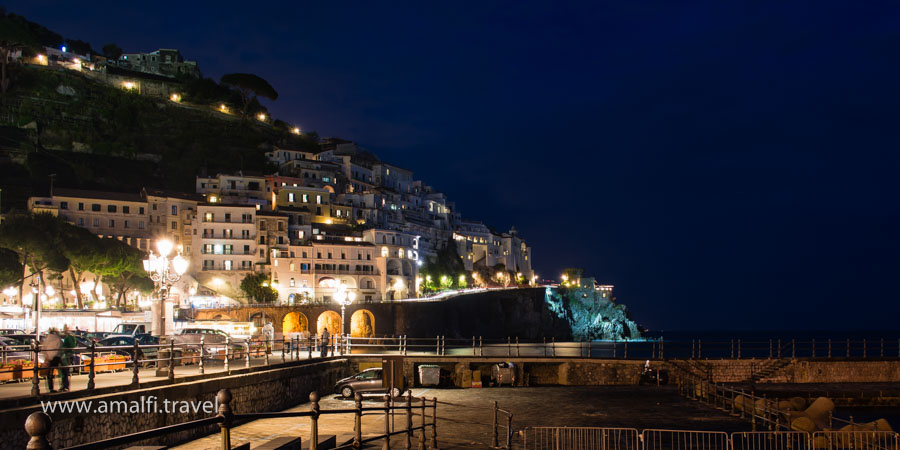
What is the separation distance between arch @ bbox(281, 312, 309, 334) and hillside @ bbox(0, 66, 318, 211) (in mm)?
34888

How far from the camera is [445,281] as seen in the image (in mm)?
111750

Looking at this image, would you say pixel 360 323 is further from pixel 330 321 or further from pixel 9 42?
pixel 9 42

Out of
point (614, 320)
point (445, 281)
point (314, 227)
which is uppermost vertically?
point (314, 227)

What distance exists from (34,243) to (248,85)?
3259 inches

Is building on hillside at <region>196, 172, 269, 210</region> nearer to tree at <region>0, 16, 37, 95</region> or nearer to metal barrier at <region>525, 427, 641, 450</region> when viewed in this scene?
tree at <region>0, 16, 37, 95</region>

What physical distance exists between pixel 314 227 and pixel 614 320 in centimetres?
6992

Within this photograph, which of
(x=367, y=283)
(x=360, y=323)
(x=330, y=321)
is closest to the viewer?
(x=360, y=323)

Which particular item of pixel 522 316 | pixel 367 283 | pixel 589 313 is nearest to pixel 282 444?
pixel 367 283

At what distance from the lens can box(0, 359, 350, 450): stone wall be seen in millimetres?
12755

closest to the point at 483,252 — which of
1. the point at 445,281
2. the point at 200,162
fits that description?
the point at 445,281

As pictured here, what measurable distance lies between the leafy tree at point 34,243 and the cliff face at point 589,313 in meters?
73.2

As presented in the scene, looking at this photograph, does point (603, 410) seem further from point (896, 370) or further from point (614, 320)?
point (614, 320)

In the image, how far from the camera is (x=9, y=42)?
113 m

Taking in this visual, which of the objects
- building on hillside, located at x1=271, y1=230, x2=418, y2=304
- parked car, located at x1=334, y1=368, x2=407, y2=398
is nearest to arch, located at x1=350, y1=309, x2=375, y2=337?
building on hillside, located at x1=271, y1=230, x2=418, y2=304
